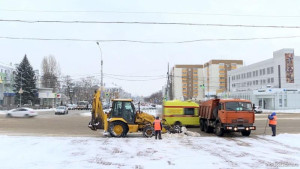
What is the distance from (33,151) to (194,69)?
161 m

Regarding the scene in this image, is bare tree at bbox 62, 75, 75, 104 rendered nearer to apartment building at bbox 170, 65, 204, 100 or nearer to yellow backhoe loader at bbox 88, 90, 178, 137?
apartment building at bbox 170, 65, 204, 100

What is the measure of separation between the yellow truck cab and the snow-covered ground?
32.0ft

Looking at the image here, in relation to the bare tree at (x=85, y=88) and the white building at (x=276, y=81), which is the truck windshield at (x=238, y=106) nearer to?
the white building at (x=276, y=81)

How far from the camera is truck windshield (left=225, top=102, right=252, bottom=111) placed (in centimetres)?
1939

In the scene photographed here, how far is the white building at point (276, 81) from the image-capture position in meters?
69.1

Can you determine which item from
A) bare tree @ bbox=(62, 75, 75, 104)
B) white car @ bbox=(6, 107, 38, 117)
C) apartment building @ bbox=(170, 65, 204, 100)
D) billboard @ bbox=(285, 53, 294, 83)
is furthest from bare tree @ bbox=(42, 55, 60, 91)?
apartment building @ bbox=(170, 65, 204, 100)

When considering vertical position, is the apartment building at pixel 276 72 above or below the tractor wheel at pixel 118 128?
above

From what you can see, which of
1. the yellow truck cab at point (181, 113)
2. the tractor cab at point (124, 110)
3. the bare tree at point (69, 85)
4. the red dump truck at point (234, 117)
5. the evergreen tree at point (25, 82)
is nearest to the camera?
the tractor cab at point (124, 110)

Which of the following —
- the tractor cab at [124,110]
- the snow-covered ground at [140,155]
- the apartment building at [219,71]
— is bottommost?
the snow-covered ground at [140,155]

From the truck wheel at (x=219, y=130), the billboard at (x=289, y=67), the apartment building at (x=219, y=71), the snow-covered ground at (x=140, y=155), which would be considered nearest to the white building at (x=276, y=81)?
the billboard at (x=289, y=67)

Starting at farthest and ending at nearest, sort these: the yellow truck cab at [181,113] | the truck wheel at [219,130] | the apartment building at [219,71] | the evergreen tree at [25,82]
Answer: the apartment building at [219,71] → the evergreen tree at [25,82] → the yellow truck cab at [181,113] → the truck wheel at [219,130]

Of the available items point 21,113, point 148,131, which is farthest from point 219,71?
point 148,131

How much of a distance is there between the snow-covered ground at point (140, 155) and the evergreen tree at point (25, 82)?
66.2 m

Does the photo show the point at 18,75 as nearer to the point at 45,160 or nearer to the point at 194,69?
the point at 45,160
